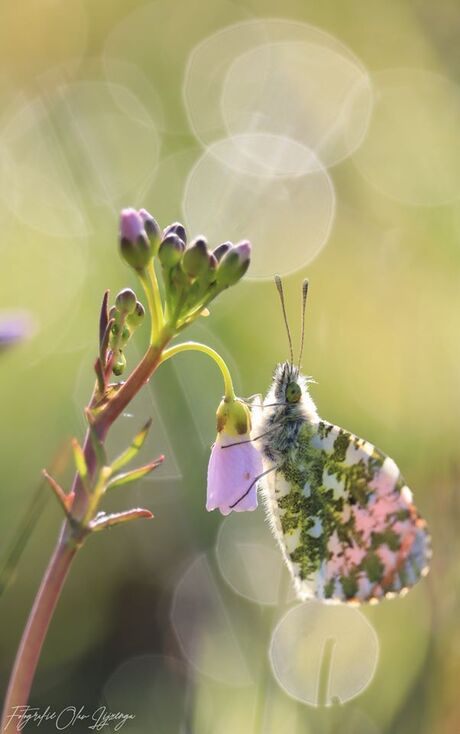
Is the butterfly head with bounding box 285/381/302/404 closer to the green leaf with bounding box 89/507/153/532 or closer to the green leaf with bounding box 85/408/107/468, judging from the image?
the green leaf with bounding box 89/507/153/532

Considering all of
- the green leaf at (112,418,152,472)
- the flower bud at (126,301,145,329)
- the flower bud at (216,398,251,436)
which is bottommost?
the green leaf at (112,418,152,472)

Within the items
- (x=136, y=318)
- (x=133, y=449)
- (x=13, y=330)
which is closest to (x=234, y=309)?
(x=13, y=330)

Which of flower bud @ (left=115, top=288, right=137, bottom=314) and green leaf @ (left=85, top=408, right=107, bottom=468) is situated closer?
green leaf @ (left=85, top=408, right=107, bottom=468)

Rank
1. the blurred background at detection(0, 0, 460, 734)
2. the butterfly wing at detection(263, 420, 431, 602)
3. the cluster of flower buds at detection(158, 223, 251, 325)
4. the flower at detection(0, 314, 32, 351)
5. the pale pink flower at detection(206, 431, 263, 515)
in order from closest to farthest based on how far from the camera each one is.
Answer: the cluster of flower buds at detection(158, 223, 251, 325) → the flower at detection(0, 314, 32, 351) → the pale pink flower at detection(206, 431, 263, 515) → the butterfly wing at detection(263, 420, 431, 602) → the blurred background at detection(0, 0, 460, 734)

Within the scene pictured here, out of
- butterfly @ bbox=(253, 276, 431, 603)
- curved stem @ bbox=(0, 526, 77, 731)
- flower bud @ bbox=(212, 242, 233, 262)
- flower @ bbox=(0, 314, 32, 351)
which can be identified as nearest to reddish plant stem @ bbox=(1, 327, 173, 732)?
curved stem @ bbox=(0, 526, 77, 731)

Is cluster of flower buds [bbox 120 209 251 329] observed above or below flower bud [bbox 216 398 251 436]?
above

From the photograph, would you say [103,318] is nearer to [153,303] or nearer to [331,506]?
[153,303]

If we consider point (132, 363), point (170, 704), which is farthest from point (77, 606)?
point (132, 363)

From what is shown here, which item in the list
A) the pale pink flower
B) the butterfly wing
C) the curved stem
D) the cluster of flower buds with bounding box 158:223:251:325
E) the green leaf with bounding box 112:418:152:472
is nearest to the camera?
the curved stem

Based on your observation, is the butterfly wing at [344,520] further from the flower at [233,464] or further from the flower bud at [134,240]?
the flower bud at [134,240]
